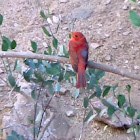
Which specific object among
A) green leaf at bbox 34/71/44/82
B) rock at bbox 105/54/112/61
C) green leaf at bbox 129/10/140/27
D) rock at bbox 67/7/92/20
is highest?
green leaf at bbox 129/10/140/27

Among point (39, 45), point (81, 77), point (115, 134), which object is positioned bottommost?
point (115, 134)

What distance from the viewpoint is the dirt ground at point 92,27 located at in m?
3.69

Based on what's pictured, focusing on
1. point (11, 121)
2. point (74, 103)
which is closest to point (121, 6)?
point (74, 103)

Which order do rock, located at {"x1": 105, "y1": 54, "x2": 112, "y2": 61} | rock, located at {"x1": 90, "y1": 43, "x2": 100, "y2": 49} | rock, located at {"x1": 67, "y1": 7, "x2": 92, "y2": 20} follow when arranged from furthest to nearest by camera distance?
1. rock, located at {"x1": 67, "y1": 7, "x2": 92, "y2": 20}
2. rock, located at {"x1": 90, "y1": 43, "x2": 100, "y2": 49}
3. rock, located at {"x1": 105, "y1": 54, "x2": 112, "y2": 61}

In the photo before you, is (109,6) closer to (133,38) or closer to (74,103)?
(133,38)

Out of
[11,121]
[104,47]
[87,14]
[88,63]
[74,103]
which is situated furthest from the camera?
[87,14]

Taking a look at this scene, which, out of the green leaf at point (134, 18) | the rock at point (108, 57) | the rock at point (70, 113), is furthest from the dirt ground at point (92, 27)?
the green leaf at point (134, 18)

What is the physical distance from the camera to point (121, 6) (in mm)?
4137

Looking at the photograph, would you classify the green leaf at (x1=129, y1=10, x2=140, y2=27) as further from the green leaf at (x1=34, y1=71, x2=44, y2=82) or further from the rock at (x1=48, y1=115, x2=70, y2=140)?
the rock at (x1=48, y1=115, x2=70, y2=140)

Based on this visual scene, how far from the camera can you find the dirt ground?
3686 mm

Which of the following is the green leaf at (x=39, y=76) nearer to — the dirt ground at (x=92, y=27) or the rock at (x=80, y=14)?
the dirt ground at (x=92, y=27)

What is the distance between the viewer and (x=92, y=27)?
13.1 ft

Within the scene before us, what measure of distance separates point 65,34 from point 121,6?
2.01 ft

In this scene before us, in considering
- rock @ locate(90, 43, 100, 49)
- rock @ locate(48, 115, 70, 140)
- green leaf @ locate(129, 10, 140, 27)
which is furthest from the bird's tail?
rock @ locate(90, 43, 100, 49)
